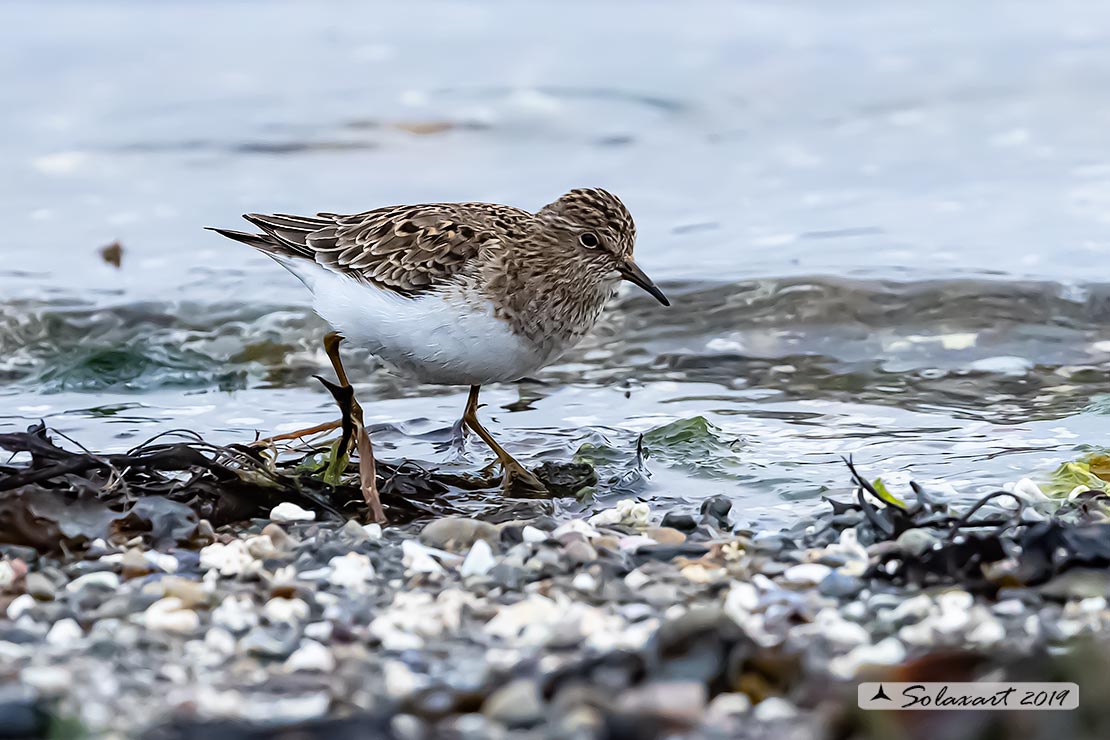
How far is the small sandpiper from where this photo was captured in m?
4.92

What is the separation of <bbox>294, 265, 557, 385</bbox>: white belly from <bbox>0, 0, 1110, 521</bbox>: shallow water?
0.61 metres

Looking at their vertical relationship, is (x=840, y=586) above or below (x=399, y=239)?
below

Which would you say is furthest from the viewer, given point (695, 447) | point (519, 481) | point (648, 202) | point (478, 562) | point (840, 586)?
point (648, 202)

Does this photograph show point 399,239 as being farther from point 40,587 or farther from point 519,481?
point 40,587

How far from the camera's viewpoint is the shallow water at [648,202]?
20.1 ft

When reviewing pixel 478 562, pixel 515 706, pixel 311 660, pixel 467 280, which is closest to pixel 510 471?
pixel 467 280

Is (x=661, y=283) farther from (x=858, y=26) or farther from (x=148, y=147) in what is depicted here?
(x=858, y=26)

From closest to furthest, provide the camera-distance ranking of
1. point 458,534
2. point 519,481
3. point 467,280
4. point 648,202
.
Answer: point 458,534, point 467,280, point 519,481, point 648,202

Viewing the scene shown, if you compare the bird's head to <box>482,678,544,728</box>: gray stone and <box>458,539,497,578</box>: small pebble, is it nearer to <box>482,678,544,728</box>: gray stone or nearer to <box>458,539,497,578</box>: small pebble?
<box>458,539,497,578</box>: small pebble

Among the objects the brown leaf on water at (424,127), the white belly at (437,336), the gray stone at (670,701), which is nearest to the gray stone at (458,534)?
the white belly at (437,336)

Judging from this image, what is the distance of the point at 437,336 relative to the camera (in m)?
4.87

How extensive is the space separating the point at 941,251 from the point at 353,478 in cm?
470

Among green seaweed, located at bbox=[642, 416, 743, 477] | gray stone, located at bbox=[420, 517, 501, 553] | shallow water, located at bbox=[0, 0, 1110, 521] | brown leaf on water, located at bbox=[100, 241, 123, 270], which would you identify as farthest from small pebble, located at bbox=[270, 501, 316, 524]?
brown leaf on water, located at bbox=[100, 241, 123, 270]

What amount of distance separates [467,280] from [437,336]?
0.81 feet
